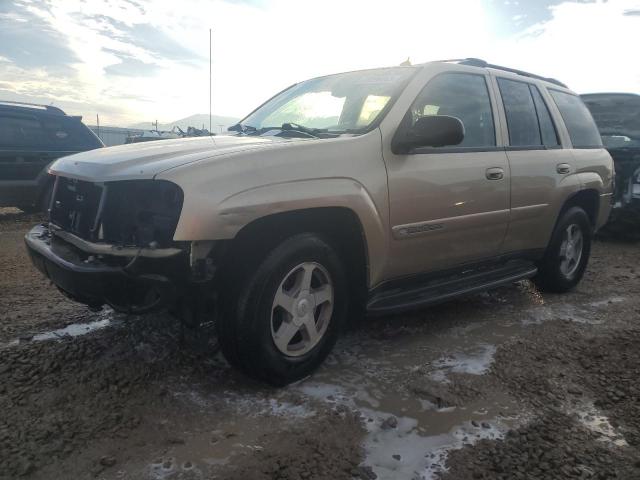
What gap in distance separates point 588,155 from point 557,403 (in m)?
2.94

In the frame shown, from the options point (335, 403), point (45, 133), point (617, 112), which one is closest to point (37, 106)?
point (45, 133)

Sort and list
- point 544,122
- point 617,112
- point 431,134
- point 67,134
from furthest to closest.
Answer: point 617,112
point 67,134
point 544,122
point 431,134

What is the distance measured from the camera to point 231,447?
2232mm

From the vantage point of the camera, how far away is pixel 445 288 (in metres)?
3.55

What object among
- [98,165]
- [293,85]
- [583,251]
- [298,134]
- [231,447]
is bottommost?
[231,447]

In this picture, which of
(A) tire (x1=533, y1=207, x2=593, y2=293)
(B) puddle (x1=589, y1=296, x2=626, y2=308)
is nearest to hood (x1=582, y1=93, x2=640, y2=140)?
(A) tire (x1=533, y1=207, x2=593, y2=293)

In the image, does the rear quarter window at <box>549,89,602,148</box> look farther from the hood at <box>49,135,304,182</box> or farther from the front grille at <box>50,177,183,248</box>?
the front grille at <box>50,177,183,248</box>

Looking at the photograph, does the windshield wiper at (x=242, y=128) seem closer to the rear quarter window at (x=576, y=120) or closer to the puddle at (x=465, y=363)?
the puddle at (x=465, y=363)

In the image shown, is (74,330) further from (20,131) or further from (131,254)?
(20,131)

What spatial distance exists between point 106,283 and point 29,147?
233 inches

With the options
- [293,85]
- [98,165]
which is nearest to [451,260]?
[293,85]

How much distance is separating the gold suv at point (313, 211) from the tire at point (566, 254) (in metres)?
0.43

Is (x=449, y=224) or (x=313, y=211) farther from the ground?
(x=313, y=211)

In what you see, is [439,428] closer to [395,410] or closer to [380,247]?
[395,410]
